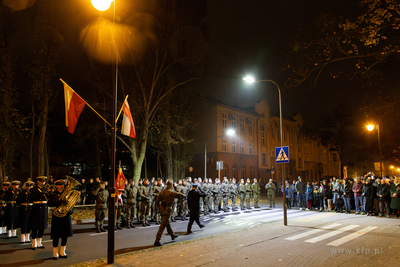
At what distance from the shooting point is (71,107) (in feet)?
26.9

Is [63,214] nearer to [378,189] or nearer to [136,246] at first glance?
[136,246]

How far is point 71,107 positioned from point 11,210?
4.94m

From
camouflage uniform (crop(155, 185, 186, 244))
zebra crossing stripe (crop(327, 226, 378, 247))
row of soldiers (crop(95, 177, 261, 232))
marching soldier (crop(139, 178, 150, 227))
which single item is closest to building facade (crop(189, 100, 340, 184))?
row of soldiers (crop(95, 177, 261, 232))

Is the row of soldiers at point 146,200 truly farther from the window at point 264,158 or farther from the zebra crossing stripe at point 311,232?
the window at point 264,158

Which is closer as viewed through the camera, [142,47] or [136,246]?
[136,246]

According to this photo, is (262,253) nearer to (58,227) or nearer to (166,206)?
(166,206)

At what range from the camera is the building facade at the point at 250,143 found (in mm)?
43500

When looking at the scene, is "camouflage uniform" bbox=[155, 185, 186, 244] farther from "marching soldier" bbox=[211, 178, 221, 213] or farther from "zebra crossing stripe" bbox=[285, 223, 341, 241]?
"marching soldier" bbox=[211, 178, 221, 213]

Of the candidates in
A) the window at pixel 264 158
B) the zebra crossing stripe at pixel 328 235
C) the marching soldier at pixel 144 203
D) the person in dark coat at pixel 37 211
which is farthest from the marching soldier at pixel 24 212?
the window at pixel 264 158

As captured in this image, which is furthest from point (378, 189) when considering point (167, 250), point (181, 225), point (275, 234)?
point (167, 250)

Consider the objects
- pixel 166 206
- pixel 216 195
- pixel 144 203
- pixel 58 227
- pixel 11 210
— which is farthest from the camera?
pixel 216 195

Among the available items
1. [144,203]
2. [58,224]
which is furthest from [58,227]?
[144,203]

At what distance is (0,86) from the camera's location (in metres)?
17.8

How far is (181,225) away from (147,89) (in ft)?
34.7
